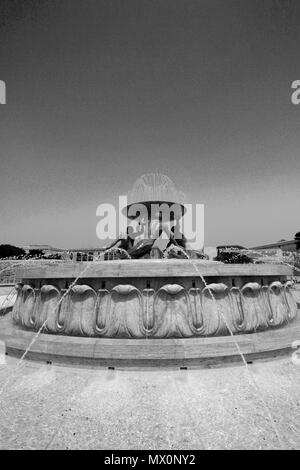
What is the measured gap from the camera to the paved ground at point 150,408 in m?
2.89

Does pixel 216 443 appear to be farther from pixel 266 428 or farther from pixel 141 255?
pixel 141 255

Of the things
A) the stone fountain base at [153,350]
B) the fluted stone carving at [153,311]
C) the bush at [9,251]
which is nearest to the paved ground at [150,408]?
the stone fountain base at [153,350]

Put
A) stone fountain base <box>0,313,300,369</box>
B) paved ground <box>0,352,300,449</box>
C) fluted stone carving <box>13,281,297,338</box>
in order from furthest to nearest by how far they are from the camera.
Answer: fluted stone carving <box>13,281,297,338</box> → stone fountain base <box>0,313,300,369</box> → paved ground <box>0,352,300,449</box>

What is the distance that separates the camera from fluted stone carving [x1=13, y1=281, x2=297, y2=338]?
536cm

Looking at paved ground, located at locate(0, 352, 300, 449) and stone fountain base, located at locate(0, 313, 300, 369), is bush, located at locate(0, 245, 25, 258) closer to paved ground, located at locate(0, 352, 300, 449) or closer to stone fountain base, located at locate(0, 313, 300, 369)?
stone fountain base, located at locate(0, 313, 300, 369)

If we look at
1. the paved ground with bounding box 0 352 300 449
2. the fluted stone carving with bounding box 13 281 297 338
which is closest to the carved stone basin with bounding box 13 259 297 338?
the fluted stone carving with bounding box 13 281 297 338

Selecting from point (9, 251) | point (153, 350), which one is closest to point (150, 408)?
point (153, 350)

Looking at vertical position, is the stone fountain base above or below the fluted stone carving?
below

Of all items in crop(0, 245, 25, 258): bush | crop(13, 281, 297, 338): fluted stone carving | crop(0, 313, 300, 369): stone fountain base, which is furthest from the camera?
crop(0, 245, 25, 258): bush

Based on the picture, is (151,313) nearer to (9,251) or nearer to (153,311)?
(153,311)

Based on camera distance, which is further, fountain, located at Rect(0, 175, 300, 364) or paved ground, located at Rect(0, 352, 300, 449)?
fountain, located at Rect(0, 175, 300, 364)

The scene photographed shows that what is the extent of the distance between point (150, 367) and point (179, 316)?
115 cm

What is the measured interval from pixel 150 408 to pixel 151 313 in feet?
6.62

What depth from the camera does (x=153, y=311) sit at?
5410 mm
